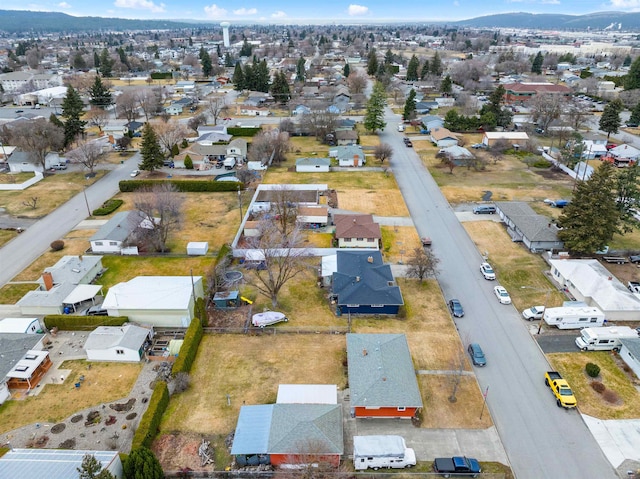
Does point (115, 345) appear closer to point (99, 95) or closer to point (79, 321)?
point (79, 321)

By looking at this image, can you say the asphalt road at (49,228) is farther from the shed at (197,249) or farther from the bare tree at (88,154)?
the shed at (197,249)

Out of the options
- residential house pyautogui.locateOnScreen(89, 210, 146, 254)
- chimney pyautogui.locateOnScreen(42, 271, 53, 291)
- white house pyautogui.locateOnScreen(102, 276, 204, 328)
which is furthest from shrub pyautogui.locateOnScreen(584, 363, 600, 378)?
chimney pyautogui.locateOnScreen(42, 271, 53, 291)

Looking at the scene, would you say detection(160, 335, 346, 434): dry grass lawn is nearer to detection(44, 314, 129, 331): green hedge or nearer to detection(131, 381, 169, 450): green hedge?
detection(131, 381, 169, 450): green hedge

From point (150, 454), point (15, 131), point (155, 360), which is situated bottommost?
point (155, 360)

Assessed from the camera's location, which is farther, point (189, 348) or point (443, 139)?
point (443, 139)

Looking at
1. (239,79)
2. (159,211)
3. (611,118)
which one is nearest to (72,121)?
(159,211)

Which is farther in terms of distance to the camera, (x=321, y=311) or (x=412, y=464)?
(x=321, y=311)

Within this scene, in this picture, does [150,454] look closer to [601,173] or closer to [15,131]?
[601,173]

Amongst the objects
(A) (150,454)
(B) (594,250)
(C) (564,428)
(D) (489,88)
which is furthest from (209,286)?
(D) (489,88)
